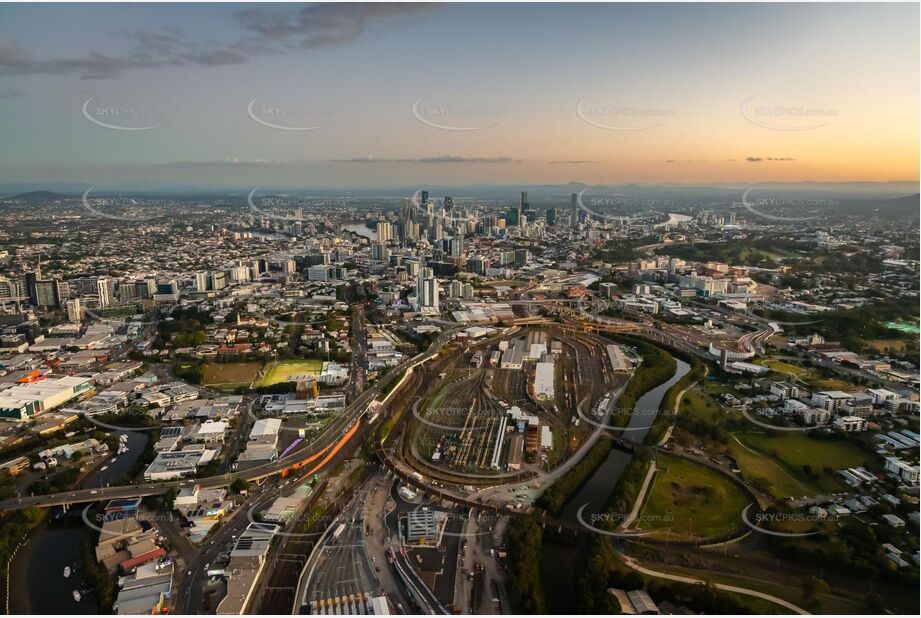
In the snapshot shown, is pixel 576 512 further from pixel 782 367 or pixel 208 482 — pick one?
pixel 782 367

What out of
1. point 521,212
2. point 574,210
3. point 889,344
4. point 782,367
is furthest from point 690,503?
point 521,212

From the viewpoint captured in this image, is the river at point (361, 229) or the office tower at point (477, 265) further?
the river at point (361, 229)

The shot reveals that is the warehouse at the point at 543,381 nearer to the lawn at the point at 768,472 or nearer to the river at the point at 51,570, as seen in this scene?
the lawn at the point at 768,472

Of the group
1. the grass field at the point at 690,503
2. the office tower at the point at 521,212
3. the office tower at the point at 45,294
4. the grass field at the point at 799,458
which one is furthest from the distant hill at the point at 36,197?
the office tower at the point at 521,212

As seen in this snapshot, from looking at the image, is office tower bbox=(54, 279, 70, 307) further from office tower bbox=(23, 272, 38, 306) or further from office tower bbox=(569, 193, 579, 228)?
office tower bbox=(569, 193, 579, 228)

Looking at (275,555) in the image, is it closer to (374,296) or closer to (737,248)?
(374,296)

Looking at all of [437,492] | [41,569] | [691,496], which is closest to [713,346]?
[691,496]
